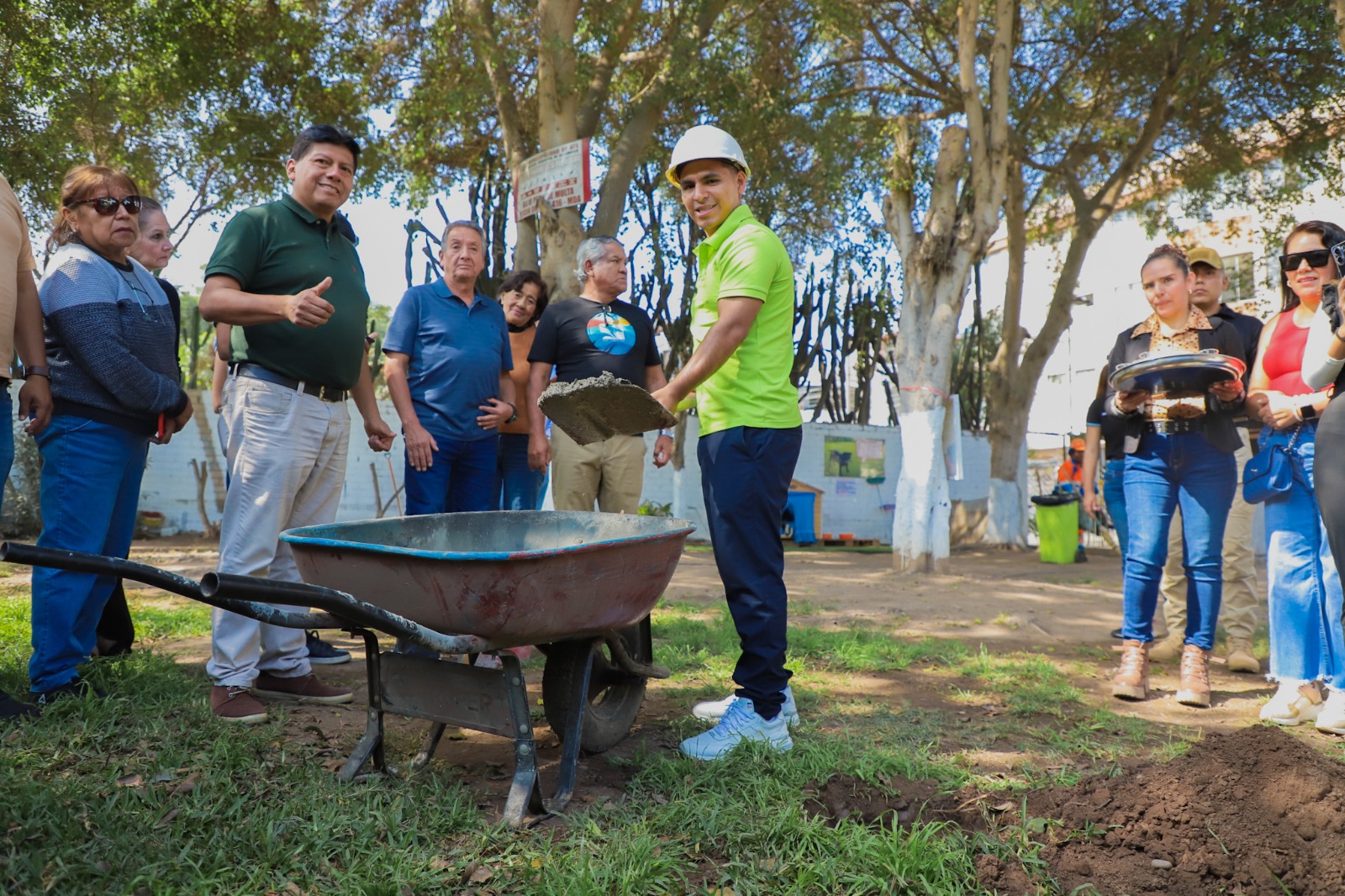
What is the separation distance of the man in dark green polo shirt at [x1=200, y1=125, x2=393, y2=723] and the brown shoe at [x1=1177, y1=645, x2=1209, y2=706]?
10.9 ft

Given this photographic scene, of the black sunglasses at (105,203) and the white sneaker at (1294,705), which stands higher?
the black sunglasses at (105,203)

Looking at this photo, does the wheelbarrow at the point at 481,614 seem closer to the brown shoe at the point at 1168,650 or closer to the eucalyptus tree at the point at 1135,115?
the brown shoe at the point at 1168,650

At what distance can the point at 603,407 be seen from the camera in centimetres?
285

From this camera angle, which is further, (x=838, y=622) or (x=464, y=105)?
(x=464, y=105)

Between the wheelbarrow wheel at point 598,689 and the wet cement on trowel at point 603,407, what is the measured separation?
70cm

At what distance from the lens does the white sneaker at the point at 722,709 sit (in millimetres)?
3086

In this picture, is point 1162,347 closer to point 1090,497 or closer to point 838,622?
point 1090,497

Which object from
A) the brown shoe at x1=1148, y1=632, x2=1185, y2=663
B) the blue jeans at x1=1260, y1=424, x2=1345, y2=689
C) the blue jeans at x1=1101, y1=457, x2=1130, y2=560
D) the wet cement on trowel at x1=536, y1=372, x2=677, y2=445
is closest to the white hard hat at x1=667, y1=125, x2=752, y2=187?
the wet cement on trowel at x1=536, y1=372, x2=677, y2=445

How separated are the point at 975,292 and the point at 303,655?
15.4 m

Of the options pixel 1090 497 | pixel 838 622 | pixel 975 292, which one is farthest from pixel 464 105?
pixel 975 292

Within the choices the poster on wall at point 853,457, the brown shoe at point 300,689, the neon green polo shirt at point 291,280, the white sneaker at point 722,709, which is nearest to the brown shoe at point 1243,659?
the white sneaker at point 722,709

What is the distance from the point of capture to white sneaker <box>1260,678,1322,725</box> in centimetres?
345

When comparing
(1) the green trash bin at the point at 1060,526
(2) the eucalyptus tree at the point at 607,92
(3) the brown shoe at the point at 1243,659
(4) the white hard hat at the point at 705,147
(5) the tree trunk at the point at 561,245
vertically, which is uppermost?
(2) the eucalyptus tree at the point at 607,92

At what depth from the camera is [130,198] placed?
3.32 metres
